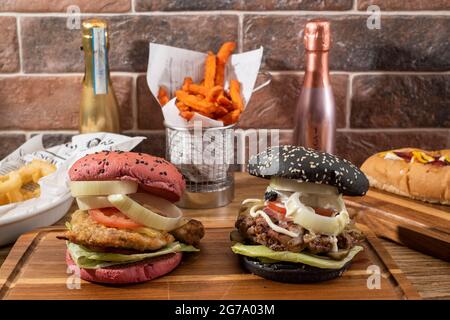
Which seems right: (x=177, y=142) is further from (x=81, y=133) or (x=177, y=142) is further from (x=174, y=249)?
(x=174, y=249)

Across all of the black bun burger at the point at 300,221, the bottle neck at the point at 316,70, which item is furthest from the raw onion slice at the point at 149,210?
the bottle neck at the point at 316,70

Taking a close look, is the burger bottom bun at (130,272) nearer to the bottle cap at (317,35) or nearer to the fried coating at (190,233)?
the fried coating at (190,233)

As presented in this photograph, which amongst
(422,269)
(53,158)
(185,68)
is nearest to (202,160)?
(185,68)

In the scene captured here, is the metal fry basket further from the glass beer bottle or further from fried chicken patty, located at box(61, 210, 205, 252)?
fried chicken patty, located at box(61, 210, 205, 252)

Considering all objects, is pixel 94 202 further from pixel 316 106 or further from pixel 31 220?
pixel 316 106

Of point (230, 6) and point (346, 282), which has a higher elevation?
point (230, 6)
